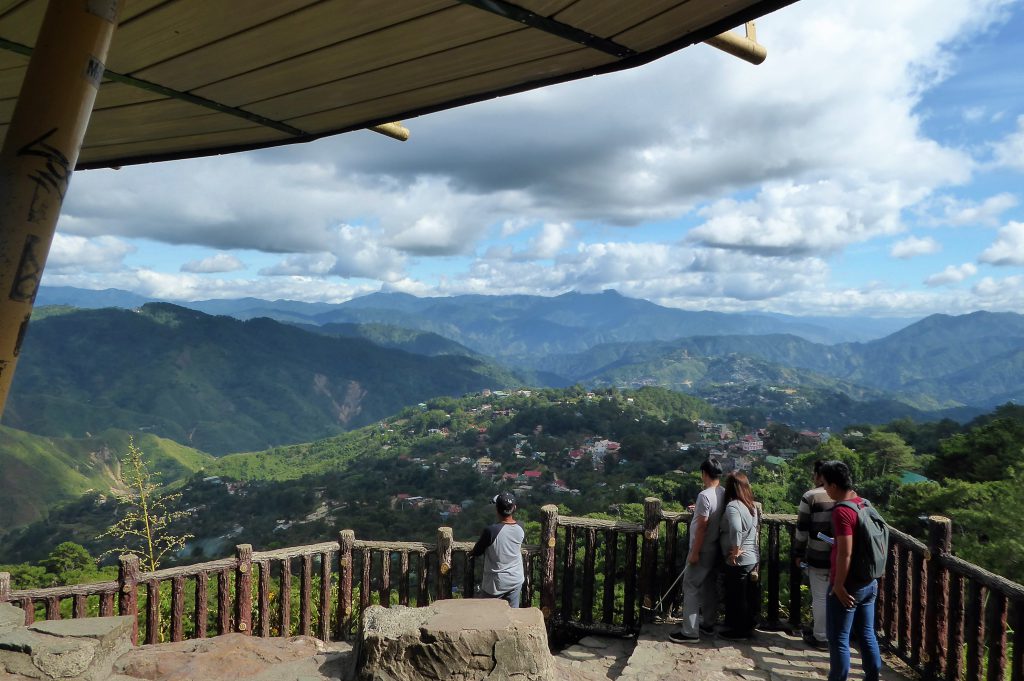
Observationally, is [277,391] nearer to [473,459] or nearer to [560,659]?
[473,459]

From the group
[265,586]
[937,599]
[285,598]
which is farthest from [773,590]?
[265,586]

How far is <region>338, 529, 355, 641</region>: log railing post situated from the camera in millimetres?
5328

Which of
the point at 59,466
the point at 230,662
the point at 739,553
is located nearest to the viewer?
the point at 230,662

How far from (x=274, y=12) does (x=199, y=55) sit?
19.0 inches

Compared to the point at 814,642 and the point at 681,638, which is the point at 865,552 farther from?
the point at 681,638

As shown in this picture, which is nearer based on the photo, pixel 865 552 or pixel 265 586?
pixel 865 552

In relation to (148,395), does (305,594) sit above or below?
above

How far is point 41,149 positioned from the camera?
120cm

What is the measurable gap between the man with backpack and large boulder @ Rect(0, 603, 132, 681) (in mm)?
4275

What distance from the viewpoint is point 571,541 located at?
17.5ft

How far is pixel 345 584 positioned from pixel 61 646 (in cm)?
235

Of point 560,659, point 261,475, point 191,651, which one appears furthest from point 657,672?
point 261,475

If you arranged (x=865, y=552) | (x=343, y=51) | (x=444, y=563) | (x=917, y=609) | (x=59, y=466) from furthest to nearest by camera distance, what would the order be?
(x=59, y=466)
(x=444, y=563)
(x=917, y=609)
(x=865, y=552)
(x=343, y=51)

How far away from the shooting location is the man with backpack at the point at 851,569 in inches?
140
